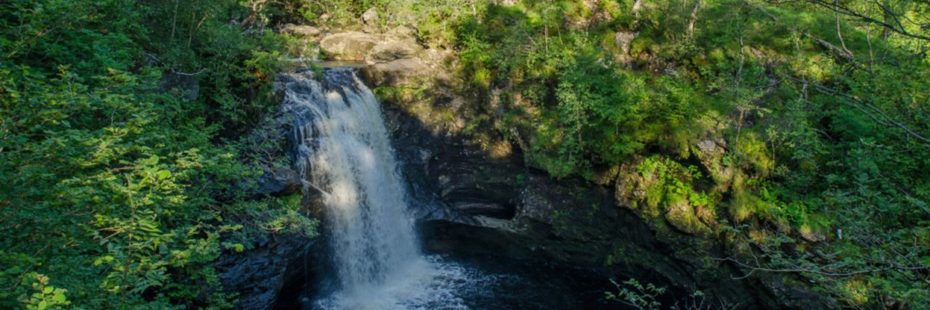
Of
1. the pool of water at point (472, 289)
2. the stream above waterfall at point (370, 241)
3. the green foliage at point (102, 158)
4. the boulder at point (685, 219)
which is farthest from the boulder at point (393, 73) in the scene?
the boulder at point (685, 219)

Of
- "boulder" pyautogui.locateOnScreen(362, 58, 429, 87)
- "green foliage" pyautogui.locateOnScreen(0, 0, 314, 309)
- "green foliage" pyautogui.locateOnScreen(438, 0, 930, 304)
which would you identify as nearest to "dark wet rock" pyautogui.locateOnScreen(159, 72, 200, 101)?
"green foliage" pyautogui.locateOnScreen(0, 0, 314, 309)

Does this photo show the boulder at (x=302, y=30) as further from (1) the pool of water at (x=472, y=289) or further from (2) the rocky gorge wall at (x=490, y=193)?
(1) the pool of water at (x=472, y=289)

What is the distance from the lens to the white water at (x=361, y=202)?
41.5 feet

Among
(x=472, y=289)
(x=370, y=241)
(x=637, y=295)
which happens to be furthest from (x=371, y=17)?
(x=637, y=295)

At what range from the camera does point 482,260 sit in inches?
609

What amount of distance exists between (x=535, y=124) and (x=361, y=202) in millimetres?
5912

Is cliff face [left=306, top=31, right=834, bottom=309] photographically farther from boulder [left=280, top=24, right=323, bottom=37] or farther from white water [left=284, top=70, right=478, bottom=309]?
boulder [left=280, top=24, right=323, bottom=37]

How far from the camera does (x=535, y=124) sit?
14.8 metres

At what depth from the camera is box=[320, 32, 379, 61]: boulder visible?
17.6 metres

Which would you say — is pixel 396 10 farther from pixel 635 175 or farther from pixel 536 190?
pixel 635 175

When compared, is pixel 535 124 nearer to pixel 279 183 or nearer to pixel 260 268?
pixel 279 183

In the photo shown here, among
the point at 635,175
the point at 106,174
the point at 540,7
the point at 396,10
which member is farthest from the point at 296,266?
the point at 540,7

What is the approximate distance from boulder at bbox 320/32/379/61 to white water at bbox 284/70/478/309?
111 inches

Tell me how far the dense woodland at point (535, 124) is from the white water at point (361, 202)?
157cm
